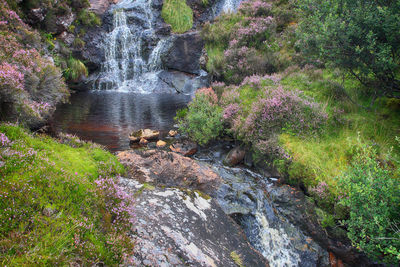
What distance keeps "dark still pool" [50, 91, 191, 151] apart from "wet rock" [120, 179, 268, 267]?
5558mm

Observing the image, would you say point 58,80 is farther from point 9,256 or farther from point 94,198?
point 9,256

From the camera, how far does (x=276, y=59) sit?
15.1 m

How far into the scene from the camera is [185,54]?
83.5ft

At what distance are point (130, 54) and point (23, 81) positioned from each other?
72.4ft

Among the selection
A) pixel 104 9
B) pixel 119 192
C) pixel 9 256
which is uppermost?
pixel 104 9

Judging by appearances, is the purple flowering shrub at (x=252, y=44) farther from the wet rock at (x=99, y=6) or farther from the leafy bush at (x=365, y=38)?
the wet rock at (x=99, y=6)

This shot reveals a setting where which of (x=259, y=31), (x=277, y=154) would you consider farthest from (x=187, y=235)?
(x=259, y=31)

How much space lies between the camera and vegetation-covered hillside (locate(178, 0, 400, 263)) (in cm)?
436

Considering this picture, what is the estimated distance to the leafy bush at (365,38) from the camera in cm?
676

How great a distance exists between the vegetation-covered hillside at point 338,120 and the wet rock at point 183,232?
7.91 feet

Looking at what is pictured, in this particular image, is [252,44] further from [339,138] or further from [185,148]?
[339,138]

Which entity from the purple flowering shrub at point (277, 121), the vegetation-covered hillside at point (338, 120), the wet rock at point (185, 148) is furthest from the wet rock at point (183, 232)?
the wet rock at point (185, 148)

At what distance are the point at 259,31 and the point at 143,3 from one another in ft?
61.5

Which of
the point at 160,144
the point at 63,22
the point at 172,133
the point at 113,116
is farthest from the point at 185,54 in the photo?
the point at 160,144
